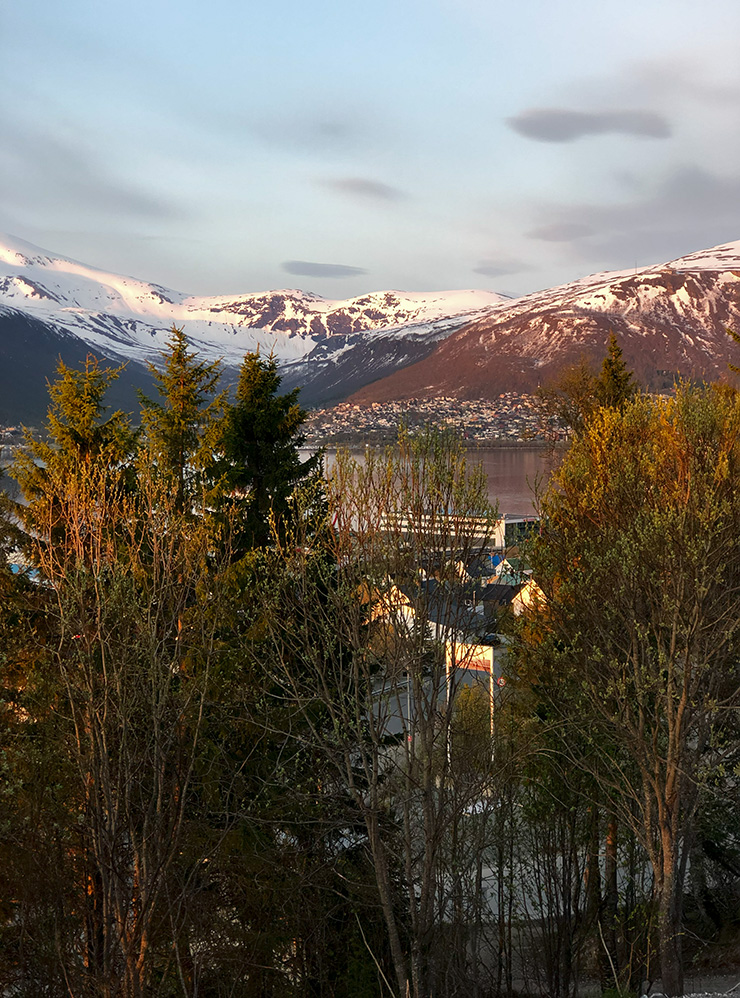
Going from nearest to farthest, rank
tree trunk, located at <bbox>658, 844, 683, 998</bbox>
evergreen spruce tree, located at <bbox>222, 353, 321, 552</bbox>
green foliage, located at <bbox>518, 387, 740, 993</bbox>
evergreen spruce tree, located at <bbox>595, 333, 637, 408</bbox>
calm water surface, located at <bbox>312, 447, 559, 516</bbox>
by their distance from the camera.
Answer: green foliage, located at <bbox>518, 387, 740, 993</bbox>, tree trunk, located at <bbox>658, 844, 683, 998</bbox>, evergreen spruce tree, located at <bbox>222, 353, 321, 552</bbox>, evergreen spruce tree, located at <bbox>595, 333, 637, 408</bbox>, calm water surface, located at <bbox>312, 447, 559, 516</bbox>

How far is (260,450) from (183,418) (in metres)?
2.69

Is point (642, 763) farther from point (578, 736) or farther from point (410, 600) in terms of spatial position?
point (410, 600)

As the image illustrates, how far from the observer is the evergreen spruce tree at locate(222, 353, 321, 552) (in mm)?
17766

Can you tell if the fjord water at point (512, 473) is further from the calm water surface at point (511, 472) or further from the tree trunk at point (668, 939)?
the tree trunk at point (668, 939)

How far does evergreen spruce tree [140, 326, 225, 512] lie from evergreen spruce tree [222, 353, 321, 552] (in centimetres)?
98

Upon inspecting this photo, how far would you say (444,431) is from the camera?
1162 cm

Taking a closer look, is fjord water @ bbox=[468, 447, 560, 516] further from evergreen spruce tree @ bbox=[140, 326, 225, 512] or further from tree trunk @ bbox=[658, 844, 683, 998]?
tree trunk @ bbox=[658, 844, 683, 998]

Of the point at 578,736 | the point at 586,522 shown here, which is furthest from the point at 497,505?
the point at 578,736

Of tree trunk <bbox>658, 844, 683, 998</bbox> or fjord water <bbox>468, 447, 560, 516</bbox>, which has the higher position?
fjord water <bbox>468, 447, 560, 516</bbox>

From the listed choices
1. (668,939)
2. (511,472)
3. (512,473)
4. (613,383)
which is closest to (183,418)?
(668,939)

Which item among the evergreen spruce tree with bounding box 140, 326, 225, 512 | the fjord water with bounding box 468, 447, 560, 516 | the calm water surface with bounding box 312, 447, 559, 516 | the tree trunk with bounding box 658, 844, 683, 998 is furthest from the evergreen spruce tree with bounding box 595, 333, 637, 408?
the calm water surface with bounding box 312, 447, 559, 516

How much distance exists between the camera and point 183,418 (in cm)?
1989

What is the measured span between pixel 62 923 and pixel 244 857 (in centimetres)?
390

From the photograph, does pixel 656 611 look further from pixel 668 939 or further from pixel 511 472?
pixel 511 472
